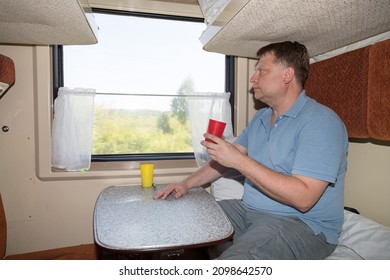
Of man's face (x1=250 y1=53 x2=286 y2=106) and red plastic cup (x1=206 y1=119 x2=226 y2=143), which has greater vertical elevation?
man's face (x1=250 y1=53 x2=286 y2=106)

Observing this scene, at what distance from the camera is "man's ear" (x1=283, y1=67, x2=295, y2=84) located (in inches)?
55.9

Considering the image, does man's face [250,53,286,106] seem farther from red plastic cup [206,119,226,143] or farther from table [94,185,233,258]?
table [94,185,233,258]

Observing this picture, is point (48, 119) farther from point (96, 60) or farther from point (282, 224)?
point (282, 224)

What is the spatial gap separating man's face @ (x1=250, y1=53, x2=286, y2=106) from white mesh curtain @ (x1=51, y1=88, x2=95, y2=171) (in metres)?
1.21

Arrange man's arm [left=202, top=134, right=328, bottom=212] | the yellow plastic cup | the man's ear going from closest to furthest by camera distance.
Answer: man's arm [left=202, top=134, right=328, bottom=212] → the man's ear → the yellow plastic cup

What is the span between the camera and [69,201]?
6.45 ft

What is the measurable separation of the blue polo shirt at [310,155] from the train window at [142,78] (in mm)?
883

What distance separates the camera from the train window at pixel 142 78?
2.05 m

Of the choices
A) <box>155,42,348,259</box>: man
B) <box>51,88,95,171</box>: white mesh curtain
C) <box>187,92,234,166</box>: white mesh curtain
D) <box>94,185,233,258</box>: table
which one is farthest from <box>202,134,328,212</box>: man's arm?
<box>51,88,95,171</box>: white mesh curtain

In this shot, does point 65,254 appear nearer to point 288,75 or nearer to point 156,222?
point 156,222

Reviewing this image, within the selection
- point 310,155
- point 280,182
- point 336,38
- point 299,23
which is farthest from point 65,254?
point 336,38

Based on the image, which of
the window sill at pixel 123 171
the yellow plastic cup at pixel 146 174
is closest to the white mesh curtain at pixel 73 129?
the window sill at pixel 123 171

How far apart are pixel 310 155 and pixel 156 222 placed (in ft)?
2.32

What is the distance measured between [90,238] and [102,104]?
1.02 metres
